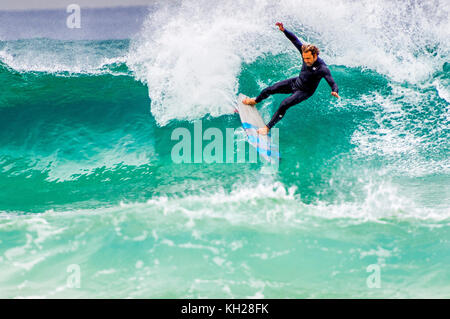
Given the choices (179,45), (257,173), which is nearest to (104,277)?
(257,173)

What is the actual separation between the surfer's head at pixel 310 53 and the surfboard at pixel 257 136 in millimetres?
1218

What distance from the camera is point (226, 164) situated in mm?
5691

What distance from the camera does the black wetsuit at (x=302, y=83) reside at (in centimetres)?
503

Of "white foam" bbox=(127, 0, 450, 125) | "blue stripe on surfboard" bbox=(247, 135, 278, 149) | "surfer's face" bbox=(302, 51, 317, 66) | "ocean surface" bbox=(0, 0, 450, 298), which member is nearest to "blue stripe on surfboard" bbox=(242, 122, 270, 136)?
"blue stripe on surfboard" bbox=(247, 135, 278, 149)

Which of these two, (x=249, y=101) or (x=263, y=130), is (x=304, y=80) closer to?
(x=263, y=130)

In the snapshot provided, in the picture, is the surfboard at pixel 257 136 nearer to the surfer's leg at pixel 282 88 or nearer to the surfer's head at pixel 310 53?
the surfer's leg at pixel 282 88

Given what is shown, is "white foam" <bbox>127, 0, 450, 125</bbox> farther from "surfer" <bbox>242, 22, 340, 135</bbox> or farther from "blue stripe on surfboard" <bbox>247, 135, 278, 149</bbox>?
"surfer" <bbox>242, 22, 340, 135</bbox>

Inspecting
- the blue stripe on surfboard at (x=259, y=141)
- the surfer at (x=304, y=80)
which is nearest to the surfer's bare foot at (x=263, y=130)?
the surfer at (x=304, y=80)

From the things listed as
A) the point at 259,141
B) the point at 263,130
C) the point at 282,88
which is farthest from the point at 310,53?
the point at 259,141

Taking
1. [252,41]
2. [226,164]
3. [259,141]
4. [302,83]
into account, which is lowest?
[226,164]

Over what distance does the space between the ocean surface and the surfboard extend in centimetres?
20

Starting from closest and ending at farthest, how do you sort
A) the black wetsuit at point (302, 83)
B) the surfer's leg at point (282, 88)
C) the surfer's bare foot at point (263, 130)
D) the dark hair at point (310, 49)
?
the dark hair at point (310, 49) → the black wetsuit at point (302, 83) → the surfer's leg at point (282, 88) → the surfer's bare foot at point (263, 130)

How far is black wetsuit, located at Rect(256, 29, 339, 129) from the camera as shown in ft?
16.5

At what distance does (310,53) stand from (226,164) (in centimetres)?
185
